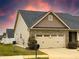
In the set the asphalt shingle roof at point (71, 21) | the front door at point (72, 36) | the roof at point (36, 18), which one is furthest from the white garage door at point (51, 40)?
the asphalt shingle roof at point (71, 21)

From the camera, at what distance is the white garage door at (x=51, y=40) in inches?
1454

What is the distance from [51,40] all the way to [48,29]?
81.4 inches

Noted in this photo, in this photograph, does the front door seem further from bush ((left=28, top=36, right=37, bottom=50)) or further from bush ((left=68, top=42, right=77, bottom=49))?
bush ((left=28, top=36, right=37, bottom=50))

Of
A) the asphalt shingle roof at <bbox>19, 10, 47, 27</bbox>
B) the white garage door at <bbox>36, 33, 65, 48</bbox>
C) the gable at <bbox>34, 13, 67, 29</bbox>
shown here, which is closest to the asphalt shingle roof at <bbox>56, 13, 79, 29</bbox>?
the gable at <bbox>34, 13, 67, 29</bbox>

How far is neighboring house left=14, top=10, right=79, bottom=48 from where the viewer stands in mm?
36844

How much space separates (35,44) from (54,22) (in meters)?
6.70

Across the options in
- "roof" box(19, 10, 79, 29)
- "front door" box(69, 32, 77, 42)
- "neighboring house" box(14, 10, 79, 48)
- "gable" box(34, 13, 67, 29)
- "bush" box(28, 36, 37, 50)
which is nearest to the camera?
"bush" box(28, 36, 37, 50)

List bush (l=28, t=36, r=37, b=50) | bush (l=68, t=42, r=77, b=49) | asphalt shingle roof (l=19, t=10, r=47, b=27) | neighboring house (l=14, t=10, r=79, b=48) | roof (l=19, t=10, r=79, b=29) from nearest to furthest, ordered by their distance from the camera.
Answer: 1. bush (l=28, t=36, r=37, b=50)
2. neighboring house (l=14, t=10, r=79, b=48)
3. bush (l=68, t=42, r=77, b=49)
4. asphalt shingle roof (l=19, t=10, r=47, b=27)
5. roof (l=19, t=10, r=79, b=29)

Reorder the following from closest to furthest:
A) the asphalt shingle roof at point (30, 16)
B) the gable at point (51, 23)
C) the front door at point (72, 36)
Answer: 1. the asphalt shingle roof at point (30, 16)
2. the gable at point (51, 23)
3. the front door at point (72, 36)

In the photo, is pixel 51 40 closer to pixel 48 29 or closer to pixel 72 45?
pixel 48 29

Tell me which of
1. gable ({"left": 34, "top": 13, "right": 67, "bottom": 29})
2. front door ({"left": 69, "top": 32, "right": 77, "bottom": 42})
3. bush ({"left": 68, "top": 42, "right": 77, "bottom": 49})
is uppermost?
gable ({"left": 34, "top": 13, "right": 67, "bottom": 29})

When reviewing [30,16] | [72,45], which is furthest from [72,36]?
[30,16]

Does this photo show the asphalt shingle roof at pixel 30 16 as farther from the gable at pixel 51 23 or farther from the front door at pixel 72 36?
the front door at pixel 72 36

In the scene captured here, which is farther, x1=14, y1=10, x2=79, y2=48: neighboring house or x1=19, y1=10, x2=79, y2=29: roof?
x1=19, y1=10, x2=79, y2=29: roof
